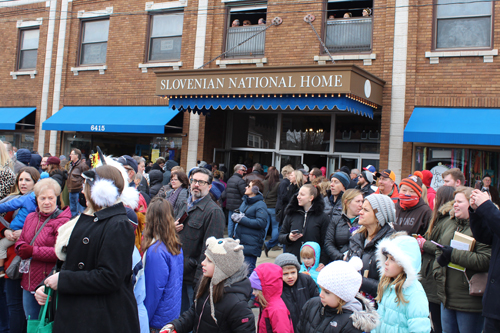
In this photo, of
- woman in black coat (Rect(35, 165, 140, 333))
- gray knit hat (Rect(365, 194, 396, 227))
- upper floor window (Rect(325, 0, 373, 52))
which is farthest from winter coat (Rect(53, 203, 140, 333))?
upper floor window (Rect(325, 0, 373, 52))

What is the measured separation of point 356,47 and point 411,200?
23.8ft

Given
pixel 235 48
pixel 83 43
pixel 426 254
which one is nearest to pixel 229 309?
pixel 426 254

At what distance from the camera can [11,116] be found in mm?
15562

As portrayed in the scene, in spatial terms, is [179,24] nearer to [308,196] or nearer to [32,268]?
[308,196]

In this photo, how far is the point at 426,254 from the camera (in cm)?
480

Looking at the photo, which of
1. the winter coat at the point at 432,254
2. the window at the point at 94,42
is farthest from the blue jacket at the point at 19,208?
the window at the point at 94,42

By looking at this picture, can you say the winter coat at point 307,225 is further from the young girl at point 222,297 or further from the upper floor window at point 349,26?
the upper floor window at point 349,26

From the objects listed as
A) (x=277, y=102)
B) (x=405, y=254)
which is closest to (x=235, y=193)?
(x=277, y=102)

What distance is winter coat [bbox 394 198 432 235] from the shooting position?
201 inches

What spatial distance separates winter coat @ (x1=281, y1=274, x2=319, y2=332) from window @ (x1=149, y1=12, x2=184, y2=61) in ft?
35.7

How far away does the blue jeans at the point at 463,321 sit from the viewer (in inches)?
169

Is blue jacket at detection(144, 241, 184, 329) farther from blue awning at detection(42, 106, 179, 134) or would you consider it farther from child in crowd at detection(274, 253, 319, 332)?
blue awning at detection(42, 106, 179, 134)

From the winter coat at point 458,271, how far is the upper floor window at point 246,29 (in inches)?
355

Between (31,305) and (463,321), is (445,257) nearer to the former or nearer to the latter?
(463,321)
